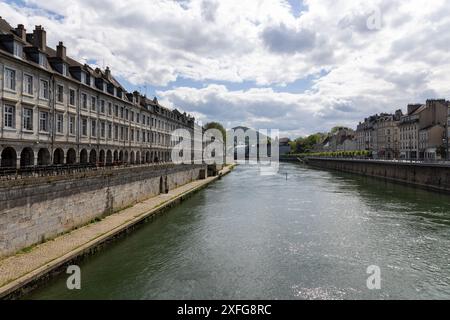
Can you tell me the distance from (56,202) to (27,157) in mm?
11205

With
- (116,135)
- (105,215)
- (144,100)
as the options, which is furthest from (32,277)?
(144,100)

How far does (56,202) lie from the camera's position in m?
18.1

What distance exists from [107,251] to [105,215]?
22.1ft

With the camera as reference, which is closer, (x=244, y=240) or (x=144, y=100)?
(x=244, y=240)

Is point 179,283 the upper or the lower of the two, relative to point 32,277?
lower

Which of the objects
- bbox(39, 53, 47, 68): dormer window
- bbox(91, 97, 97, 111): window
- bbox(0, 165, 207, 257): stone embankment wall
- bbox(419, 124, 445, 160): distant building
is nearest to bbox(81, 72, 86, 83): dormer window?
bbox(91, 97, 97, 111): window

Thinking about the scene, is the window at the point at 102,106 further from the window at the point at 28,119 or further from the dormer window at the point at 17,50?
the dormer window at the point at 17,50

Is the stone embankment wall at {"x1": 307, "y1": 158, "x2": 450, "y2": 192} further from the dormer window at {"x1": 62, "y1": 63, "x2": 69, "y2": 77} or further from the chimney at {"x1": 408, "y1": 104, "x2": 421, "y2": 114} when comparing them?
the dormer window at {"x1": 62, "y1": 63, "x2": 69, "y2": 77}

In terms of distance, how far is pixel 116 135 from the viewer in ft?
139

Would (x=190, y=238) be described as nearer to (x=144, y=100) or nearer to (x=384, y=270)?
(x=384, y=270)


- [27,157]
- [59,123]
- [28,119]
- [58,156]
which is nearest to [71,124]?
[59,123]

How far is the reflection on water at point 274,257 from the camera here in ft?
44.4

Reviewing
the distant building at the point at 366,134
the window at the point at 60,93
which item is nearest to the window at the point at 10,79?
the window at the point at 60,93

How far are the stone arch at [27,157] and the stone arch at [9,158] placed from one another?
1.03 metres
